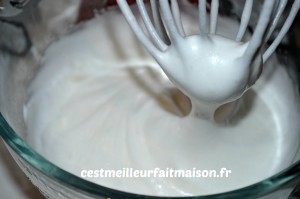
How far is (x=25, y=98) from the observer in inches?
26.5

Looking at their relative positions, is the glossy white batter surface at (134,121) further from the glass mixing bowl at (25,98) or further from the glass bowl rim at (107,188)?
the glass bowl rim at (107,188)

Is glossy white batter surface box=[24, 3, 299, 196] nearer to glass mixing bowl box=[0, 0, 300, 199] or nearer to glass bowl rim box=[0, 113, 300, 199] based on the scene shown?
glass mixing bowl box=[0, 0, 300, 199]

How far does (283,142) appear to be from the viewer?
0.65 metres

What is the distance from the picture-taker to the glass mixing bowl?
0.44 metres

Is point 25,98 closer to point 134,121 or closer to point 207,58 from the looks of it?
point 134,121

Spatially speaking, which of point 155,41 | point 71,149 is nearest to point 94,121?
point 71,149

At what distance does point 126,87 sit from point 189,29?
12 cm

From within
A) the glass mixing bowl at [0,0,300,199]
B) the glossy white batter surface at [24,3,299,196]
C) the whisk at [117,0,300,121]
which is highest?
the whisk at [117,0,300,121]

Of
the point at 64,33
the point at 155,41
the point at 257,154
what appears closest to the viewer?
the point at 155,41

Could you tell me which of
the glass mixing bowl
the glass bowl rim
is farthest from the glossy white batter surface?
the glass bowl rim

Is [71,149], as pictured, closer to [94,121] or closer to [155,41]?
[94,121]

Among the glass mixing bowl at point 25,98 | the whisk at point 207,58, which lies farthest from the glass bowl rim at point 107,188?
the whisk at point 207,58

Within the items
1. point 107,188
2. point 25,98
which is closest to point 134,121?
point 25,98

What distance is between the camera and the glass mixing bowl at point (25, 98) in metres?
0.44
